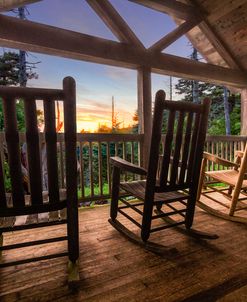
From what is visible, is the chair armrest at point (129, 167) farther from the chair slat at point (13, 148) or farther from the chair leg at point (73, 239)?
the chair slat at point (13, 148)

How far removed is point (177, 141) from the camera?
5.12 feet

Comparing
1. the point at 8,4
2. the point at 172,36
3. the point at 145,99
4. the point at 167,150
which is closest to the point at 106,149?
the point at 145,99

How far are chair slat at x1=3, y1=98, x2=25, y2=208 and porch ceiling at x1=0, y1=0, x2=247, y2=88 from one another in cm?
174

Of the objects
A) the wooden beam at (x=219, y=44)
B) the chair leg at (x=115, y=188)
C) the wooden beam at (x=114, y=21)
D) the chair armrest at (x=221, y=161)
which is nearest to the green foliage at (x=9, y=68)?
the wooden beam at (x=114, y=21)

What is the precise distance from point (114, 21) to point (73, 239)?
2824mm

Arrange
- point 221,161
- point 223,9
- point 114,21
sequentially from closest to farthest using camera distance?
point 221,161, point 114,21, point 223,9

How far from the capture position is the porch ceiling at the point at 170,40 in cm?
240

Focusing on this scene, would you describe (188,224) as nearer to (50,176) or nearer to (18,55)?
(50,176)

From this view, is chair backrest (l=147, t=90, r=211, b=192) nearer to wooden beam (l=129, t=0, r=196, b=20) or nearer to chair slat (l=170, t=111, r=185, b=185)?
chair slat (l=170, t=111, r=185, b=185)

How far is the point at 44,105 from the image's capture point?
1.07 meters

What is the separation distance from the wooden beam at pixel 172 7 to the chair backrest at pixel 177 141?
233cm

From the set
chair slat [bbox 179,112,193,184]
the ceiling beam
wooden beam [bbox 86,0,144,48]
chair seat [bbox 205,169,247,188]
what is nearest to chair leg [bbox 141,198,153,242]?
chair slat [bbox 179,112,193,184]

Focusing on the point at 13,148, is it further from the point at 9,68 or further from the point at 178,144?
the point at 9,68

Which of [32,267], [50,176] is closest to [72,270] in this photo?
[32,267]
